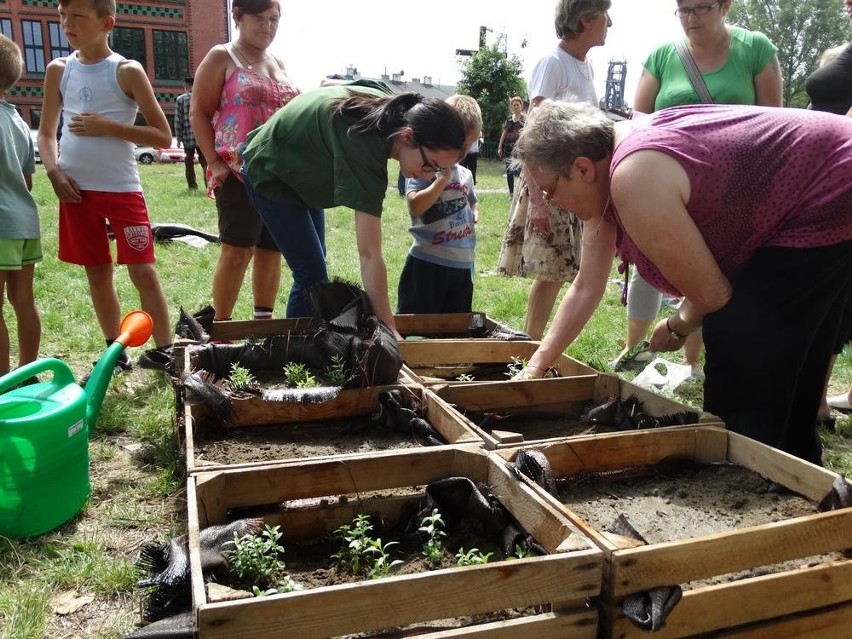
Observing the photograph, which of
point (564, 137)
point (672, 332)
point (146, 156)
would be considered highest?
point (564, 137)

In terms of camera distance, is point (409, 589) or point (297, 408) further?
point (297, 408)

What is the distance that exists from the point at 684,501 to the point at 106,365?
2.14 m

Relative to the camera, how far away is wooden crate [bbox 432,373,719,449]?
2789mm

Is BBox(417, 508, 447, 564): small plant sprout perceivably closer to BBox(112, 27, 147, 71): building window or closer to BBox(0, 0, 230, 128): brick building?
BBox(0, 0, 230, 128): brick building

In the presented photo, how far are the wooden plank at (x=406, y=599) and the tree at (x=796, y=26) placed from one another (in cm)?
5162

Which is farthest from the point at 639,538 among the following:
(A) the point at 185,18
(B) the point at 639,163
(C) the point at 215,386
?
(A) the point at 185,18

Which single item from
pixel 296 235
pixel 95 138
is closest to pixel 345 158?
pixel 296 235

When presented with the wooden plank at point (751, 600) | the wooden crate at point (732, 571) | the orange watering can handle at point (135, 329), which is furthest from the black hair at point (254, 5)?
the wooden plank at point (751, 600)

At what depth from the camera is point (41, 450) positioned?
7.43 ft

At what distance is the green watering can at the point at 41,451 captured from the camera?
7.29 ft

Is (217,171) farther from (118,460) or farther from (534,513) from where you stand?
(534,513)

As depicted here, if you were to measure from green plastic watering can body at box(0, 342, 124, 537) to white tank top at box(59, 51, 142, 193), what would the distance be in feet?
5.17

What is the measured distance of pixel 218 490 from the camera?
6.33 ft

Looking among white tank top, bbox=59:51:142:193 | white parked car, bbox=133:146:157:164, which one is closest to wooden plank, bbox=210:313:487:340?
white tank top, bbox=59:51:142:193
